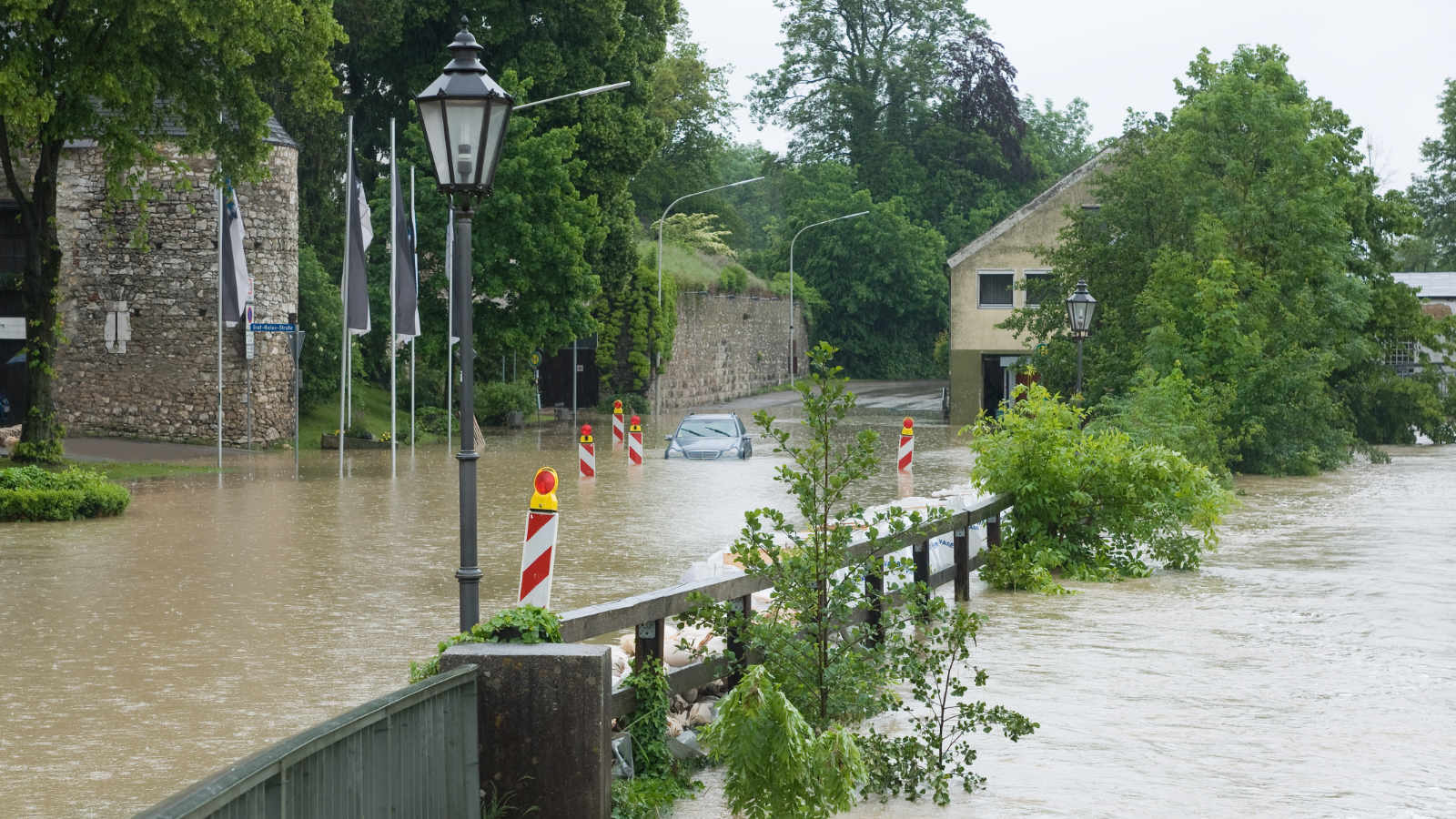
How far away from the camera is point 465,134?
8.86 meters

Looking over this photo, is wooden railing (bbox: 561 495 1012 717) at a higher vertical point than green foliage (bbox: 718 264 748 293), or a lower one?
lower

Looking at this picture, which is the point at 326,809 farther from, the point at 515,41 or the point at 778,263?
the point at 778,263

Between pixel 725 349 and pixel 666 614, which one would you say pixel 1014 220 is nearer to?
pixel 725 349

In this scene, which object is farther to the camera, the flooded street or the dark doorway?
the dark doorway

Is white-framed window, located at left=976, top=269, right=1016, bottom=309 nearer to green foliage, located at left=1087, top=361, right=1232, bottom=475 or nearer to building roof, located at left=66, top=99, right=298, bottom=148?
building roof, located at left=66, top=99, right=298, bottom=148

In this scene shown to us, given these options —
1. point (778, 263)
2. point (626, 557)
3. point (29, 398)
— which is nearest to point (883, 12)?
point (778, 263)

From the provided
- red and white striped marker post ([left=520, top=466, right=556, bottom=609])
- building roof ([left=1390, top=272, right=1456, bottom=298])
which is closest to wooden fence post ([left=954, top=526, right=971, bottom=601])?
red and white striped marker post ([left=520, top=466, right=556, bottom=609])

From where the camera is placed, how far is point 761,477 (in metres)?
28.7

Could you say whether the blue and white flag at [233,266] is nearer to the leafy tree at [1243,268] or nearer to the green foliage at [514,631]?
the leafy tree at [1243,268]

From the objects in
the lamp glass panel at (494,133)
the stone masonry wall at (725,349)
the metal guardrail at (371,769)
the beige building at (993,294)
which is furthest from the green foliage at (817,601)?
the stone masonry wall at (725,349)

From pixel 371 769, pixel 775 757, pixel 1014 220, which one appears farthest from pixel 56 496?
pixel 1014 220

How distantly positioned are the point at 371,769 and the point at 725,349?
62.7 metres

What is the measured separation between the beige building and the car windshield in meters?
17.7

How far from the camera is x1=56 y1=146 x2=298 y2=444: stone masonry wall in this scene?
35188 millimetres
